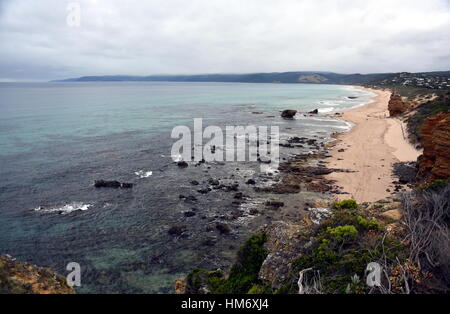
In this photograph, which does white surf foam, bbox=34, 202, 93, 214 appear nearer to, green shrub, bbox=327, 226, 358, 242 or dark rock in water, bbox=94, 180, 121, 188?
dark rock in water, bbox=94, 180, 121, 188

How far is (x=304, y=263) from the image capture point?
10.1 metres

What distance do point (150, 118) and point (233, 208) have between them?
4929cm

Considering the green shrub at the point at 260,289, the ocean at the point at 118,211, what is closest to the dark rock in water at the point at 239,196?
the ocean at the point at 118,211

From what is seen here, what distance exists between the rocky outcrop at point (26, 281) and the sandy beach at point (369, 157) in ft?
67.5

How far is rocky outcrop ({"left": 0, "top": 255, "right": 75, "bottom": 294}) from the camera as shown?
30.1 feet

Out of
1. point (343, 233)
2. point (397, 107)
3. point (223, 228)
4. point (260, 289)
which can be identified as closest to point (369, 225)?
point (343, 233)

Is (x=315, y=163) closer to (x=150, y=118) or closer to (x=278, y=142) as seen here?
(x=278, y=142)

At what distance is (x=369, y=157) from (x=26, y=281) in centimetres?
3461

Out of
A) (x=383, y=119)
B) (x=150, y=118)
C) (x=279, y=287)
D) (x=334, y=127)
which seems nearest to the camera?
(x=279, y=287)

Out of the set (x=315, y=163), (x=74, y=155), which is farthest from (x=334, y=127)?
(x=74, y=155)

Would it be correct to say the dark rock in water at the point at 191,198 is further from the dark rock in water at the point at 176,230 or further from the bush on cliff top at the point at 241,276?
the bush on cliff top at the point at 241,276

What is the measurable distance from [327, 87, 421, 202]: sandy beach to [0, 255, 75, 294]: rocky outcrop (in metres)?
20.6

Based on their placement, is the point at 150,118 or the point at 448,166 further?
the point at 150,118

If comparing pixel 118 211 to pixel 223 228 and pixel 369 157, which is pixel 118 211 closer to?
pixel 223 228
